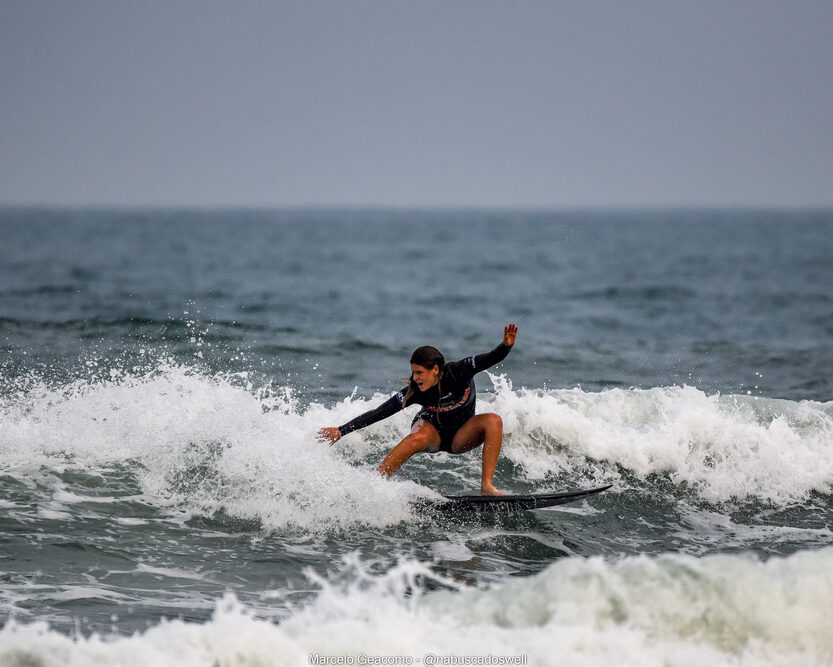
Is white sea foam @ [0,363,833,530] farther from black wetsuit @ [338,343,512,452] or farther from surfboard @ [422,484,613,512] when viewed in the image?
black wetsuit @ [338,343,512,452]

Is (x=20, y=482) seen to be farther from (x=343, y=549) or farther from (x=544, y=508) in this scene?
(x=544, y=508)

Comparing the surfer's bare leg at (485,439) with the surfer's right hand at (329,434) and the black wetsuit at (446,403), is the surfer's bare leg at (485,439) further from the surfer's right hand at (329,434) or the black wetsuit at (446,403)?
the surfer's right hand at (329,434)

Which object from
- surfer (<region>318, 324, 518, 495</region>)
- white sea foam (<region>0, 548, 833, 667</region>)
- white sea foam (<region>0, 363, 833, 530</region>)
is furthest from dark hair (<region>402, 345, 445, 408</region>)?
white sea foam (<region>0, 548, 833, 667</region>)

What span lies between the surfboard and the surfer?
0.15 meters

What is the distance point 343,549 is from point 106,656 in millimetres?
2509

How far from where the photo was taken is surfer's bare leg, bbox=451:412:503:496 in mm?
7785

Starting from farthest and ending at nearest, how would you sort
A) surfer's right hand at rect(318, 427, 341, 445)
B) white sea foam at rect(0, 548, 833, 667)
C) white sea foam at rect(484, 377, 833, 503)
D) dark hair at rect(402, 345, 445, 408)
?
white sea foam at rect(484, 377, 833, 503) → surfer's right hand at rect(318, 427, 341, 445) → dark hair at rect(402, 345, 445, 408) → white sea foam at rect(0, 548, 833, 667)

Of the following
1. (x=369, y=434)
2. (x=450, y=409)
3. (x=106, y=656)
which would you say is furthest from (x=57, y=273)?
(x=106, y=656)

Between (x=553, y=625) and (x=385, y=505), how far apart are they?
268 centimetres

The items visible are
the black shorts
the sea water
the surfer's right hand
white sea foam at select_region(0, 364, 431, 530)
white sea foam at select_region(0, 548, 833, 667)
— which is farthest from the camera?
the black shorts

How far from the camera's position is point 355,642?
16.0ft

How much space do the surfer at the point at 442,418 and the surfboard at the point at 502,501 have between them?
145mm

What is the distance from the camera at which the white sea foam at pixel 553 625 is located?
4816 mm

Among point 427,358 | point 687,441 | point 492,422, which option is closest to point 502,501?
point 492,422
